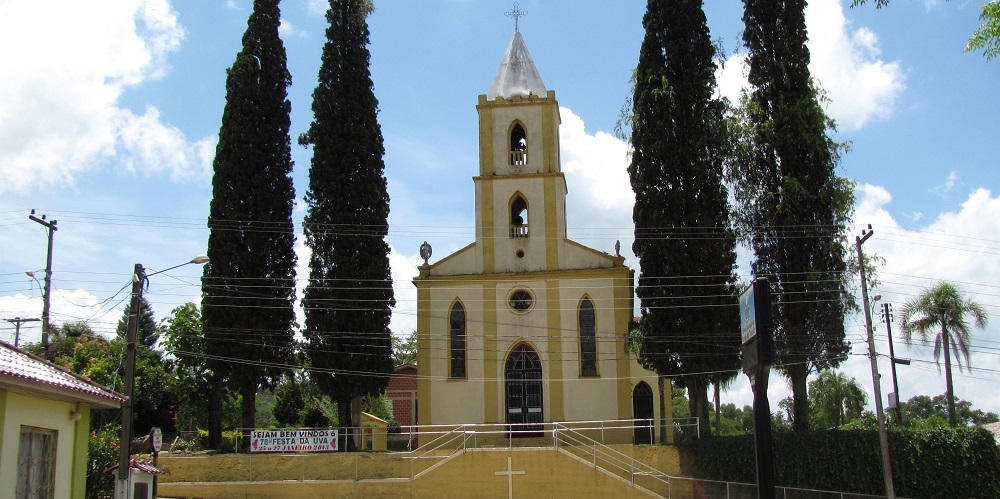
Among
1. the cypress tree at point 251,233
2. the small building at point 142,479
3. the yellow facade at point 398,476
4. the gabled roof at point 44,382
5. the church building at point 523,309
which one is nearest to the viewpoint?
the gabled roof at point 44,382

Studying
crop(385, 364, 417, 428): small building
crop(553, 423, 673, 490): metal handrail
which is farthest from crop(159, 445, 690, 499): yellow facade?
crop(385, 364, 417, 428): small building

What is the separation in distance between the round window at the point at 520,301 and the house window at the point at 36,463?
72.8ft

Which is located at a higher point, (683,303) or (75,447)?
(683,303)

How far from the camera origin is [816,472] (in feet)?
85.8

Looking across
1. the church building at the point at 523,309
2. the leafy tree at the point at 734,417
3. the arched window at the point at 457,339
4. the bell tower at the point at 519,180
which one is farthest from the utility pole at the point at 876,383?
the leafy tree at the point at 734,417

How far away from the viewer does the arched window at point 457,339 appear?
34688 mm

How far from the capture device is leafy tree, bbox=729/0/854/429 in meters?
29.5

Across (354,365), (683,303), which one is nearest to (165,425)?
(354,365)

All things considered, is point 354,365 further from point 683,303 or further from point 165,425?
point 165,425

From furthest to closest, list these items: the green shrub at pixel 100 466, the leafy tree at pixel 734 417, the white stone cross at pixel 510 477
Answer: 1. the leafy tree at pixel 734 417
2. the white stone cross at pixel 510 477
3. the green shrub at pixel 100 466

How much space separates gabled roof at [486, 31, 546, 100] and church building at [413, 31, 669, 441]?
1.97 feet

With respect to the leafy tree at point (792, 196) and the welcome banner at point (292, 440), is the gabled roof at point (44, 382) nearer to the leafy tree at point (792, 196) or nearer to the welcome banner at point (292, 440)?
the welcome banner at point (292, 440)

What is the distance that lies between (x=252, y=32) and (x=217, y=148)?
4.85 m

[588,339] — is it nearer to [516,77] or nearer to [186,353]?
[516,77]
